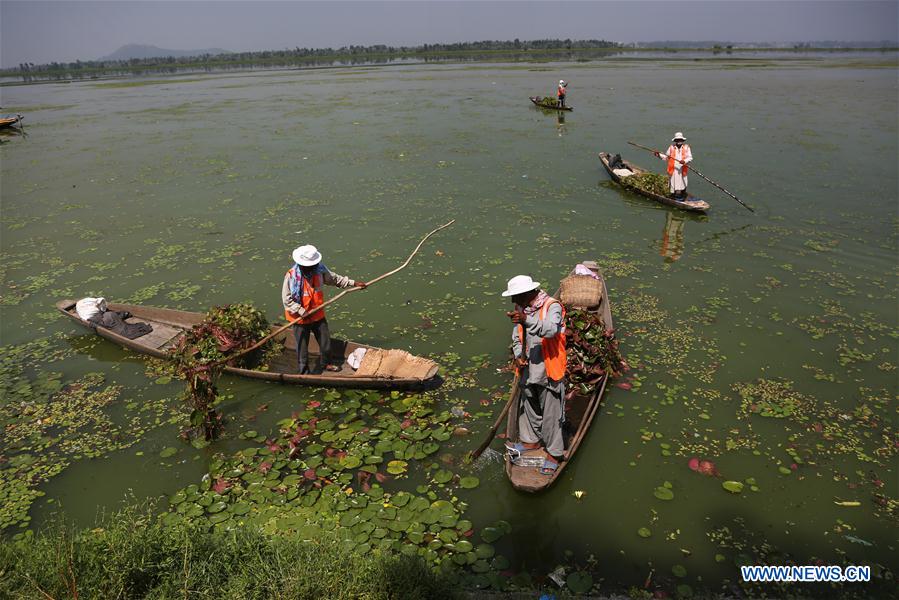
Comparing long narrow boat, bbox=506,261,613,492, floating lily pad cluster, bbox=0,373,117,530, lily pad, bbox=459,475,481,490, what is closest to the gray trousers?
long narrow boat, bbox=506,261,613,492

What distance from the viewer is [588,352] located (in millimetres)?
7352

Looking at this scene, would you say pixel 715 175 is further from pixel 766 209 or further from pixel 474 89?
pixel 474 89

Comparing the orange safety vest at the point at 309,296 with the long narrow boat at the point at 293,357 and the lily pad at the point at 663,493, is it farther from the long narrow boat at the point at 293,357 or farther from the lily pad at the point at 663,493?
the lily pad at the point at 663,493

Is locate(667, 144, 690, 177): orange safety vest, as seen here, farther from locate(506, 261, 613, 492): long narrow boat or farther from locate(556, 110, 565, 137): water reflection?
locate(556, 110, 565, 137): water reflection

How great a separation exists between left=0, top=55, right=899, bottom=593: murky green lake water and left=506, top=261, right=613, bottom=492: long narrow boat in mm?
269

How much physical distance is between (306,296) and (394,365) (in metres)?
1.57

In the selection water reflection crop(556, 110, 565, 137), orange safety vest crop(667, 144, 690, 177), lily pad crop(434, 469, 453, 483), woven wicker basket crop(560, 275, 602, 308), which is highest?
water reflection crop(556, 110, 565, 137)

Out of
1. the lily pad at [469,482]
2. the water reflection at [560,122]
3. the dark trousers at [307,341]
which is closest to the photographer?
the lily pad at [469,482]

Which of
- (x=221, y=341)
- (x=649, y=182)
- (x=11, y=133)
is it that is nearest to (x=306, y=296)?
(x=221, y=341)

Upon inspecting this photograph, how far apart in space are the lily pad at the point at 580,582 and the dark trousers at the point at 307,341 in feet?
14.7

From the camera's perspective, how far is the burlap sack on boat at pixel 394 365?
739 cm

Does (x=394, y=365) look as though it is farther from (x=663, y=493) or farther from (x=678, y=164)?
(x=678, y=164)

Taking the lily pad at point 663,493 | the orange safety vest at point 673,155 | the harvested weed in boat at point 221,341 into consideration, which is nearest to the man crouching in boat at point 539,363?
the lily pad at point 663,493

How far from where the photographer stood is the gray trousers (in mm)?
5773
